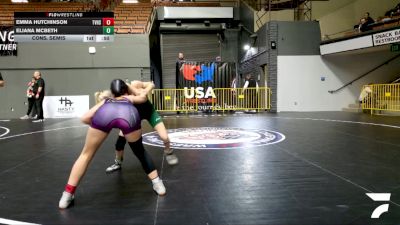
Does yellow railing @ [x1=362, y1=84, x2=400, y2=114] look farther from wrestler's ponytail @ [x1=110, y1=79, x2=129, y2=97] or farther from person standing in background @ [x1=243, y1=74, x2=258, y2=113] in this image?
wrestler's ponytail @ [x1=110, y1=79, x2=129, y2=97]

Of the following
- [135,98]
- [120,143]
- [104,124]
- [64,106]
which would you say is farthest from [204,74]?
[104,124]

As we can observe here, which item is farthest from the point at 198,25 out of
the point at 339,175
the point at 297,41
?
the point at 339,175

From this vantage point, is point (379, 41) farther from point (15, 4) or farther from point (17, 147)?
point (15, 4)

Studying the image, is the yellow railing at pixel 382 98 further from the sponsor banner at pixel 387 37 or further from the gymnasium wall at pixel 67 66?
the gymnasium wall at pixel 67 66

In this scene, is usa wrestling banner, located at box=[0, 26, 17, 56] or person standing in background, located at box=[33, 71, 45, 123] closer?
person standing in background, located at box=[33, 71, 45, 123]

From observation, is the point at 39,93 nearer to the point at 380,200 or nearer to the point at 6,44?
the point at 6,44

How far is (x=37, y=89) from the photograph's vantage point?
43.9 feet

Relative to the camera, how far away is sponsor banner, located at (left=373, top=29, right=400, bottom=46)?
12352mm

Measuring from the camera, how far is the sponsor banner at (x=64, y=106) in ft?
51.0

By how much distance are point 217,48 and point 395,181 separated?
18.6m

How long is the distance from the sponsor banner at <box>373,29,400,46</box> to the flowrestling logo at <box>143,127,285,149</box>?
7303mm

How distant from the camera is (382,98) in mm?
14719
